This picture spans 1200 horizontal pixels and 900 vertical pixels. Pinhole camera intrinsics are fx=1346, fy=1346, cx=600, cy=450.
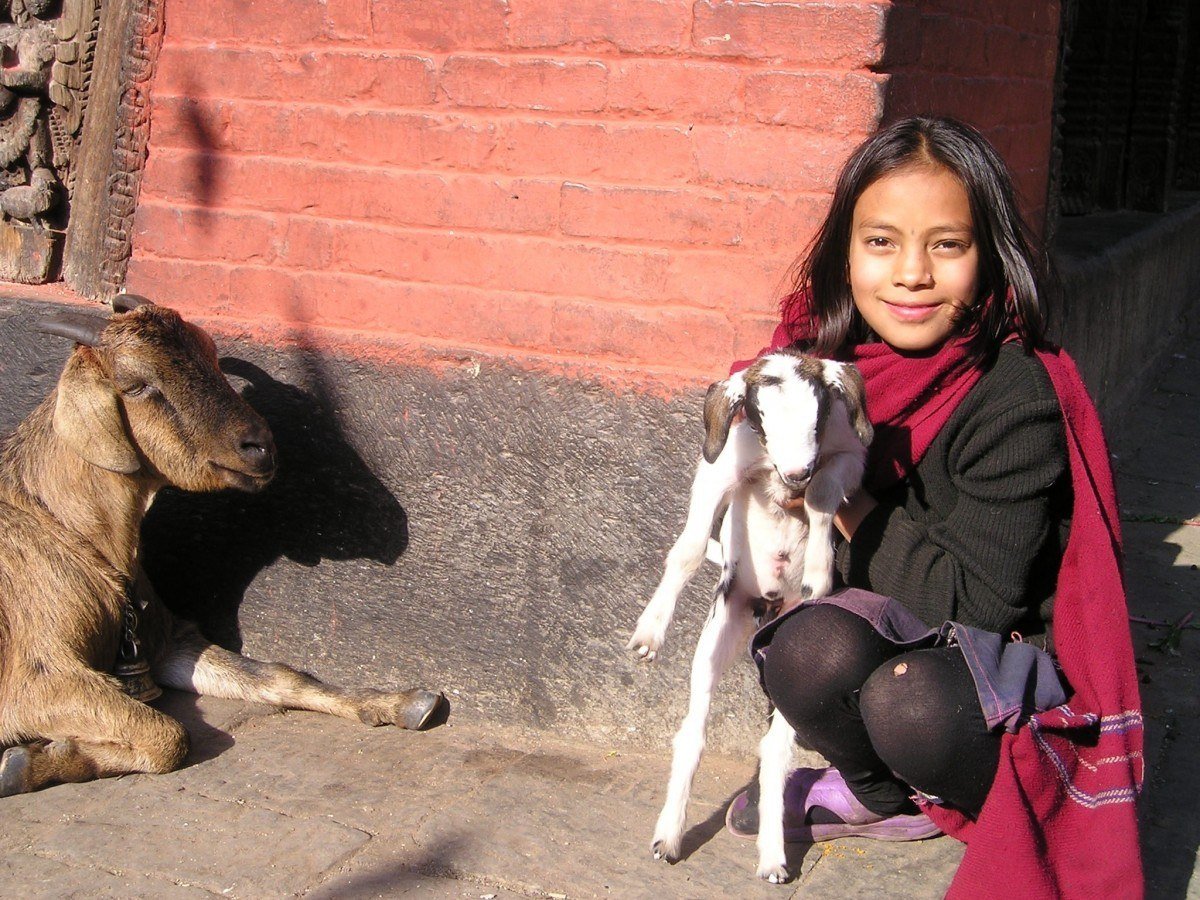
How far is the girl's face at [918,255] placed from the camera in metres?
2.69

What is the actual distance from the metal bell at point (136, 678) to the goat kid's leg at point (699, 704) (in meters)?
1.71

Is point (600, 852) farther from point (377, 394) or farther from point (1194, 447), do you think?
point (1194, 447)

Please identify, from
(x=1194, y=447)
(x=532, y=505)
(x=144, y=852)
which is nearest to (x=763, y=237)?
(x=532, y=505)

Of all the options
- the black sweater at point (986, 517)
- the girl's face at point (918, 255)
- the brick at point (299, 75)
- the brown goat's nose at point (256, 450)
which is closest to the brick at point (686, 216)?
the girl's face at point (918, 255)

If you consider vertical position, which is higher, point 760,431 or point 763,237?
point 763,237

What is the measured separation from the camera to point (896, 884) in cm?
293

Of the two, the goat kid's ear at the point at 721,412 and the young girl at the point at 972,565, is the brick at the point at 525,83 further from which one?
the goat kid's ear at the point at 721,412

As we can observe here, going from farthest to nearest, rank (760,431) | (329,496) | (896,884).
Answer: (329,496)
(896,884)
(760,431)

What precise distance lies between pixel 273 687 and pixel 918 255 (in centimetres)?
233

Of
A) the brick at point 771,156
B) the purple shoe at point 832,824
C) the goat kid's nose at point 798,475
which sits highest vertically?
the brick at point 771,156

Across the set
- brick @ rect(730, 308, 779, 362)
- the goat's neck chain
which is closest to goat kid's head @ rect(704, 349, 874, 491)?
brick @ rect(730, 308, 779, 362)

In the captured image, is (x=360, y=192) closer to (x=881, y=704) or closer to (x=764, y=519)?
(x=764, y=519)

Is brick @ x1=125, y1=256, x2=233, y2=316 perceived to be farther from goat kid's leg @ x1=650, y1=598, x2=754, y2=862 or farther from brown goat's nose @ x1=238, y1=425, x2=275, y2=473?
goat kid's leg @ x1=650, y1=598, x2=754, y2=862

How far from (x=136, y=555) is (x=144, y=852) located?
107 centimetres
